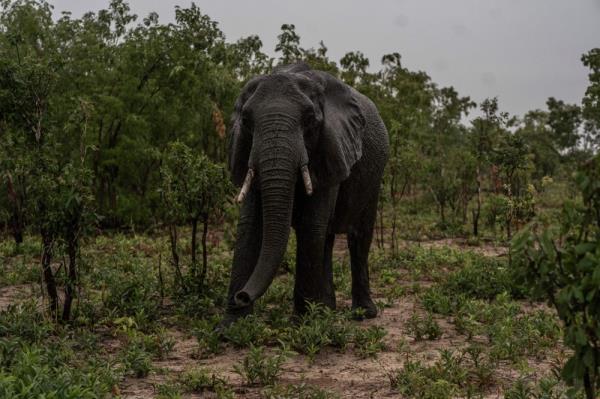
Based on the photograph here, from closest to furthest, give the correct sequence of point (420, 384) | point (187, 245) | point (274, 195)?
point (420, 384) < point (274, 195) < point (187, 245)

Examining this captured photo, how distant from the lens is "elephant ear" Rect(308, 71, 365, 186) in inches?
293

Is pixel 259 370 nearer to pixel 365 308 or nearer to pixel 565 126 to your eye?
pixel 365 308

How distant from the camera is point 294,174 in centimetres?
686

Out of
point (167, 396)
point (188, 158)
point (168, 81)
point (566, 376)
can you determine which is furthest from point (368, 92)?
point (566, 376)

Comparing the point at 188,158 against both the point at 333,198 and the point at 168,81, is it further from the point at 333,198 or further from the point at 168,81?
the point at 168,81

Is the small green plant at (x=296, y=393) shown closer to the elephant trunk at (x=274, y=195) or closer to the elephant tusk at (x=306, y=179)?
the elephant trunk at (x=274, y=195)

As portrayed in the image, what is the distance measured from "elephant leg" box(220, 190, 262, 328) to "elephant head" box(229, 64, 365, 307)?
204 millimetres

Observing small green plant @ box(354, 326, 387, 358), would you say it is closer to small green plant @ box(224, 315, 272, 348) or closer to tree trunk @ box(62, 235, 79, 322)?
small green plant @ box(224, 315, 272, 348)

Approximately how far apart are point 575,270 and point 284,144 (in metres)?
3.45

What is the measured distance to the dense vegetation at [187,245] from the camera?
524 centimetres

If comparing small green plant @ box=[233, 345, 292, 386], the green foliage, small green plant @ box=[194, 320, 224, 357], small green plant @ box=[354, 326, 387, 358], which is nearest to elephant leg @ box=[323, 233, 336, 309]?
small green plant @ box=[354, 326, 387, 358]

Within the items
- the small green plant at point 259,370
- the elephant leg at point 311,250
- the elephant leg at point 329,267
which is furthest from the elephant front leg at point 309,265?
the small green plant at point 259,370

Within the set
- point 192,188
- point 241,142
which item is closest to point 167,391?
point 241,142

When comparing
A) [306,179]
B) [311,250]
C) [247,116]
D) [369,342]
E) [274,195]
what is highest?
[247,116]
